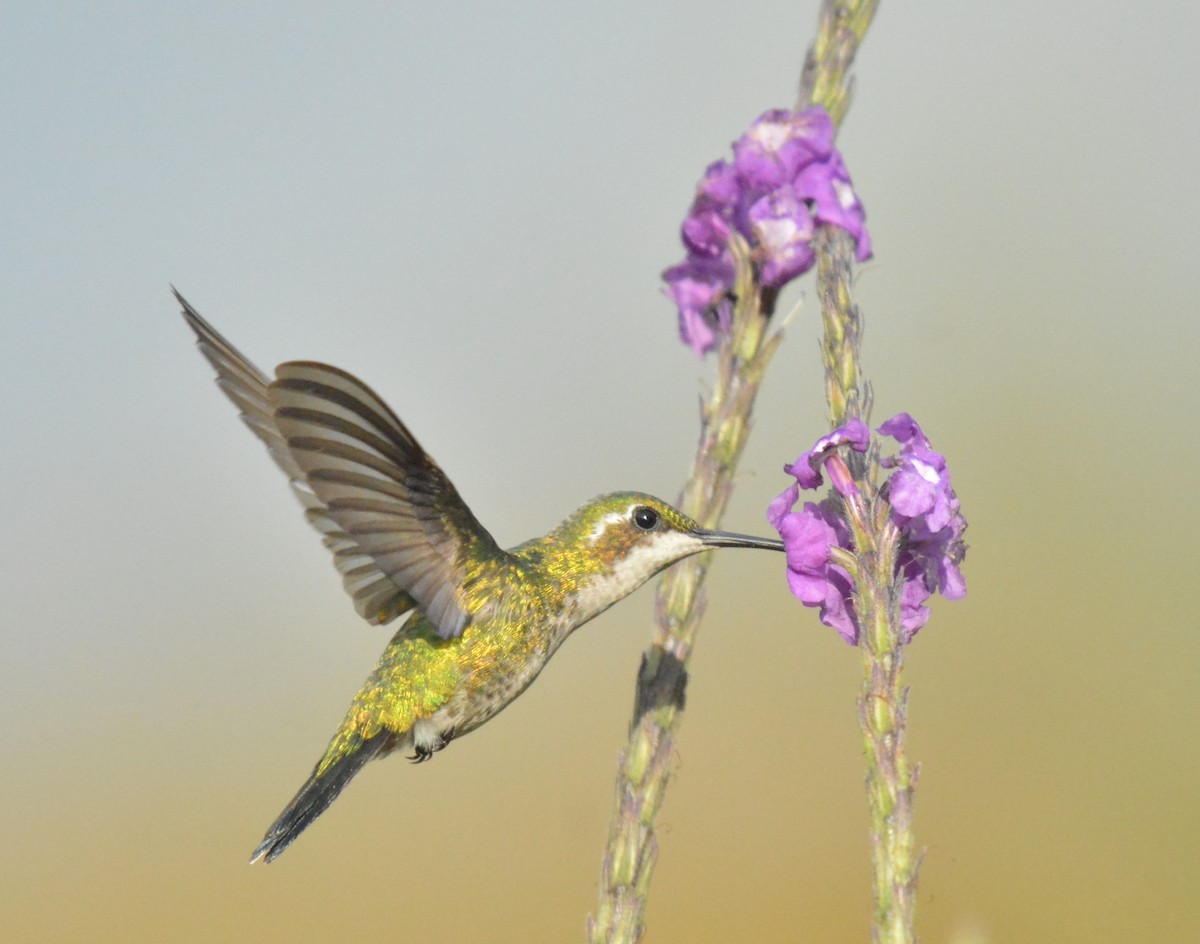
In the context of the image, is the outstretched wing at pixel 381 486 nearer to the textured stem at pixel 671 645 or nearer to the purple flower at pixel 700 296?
the textured stem at pixel 671 645

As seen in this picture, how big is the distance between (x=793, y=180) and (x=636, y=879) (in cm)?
172

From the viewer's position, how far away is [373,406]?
2477 mm

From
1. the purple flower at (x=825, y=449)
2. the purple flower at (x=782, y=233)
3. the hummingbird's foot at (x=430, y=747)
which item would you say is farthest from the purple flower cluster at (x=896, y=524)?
the hummingbird's foot at (x=430, y=747)

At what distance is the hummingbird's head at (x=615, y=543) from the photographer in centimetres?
303

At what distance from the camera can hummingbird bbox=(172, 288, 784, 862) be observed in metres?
2.67

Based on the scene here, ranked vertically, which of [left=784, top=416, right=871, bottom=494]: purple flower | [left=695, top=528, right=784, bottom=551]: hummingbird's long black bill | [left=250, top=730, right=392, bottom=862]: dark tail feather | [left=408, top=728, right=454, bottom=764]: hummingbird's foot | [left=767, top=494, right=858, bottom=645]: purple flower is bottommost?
[left=250, top=730, right=392, bottom=862]: dark tail feather

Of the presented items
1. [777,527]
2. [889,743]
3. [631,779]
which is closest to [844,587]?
[777,527]

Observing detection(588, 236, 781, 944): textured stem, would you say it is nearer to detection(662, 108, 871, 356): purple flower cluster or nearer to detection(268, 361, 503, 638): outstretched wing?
detection(662, 108, 871, 356): purple flower cluster

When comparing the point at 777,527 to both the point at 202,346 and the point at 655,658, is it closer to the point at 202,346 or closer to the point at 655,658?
the point at 655,658

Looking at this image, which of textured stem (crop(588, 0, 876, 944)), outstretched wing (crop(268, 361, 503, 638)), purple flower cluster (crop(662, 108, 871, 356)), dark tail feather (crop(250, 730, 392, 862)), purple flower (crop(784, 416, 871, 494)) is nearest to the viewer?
purple flower (crop(784, 416, 871, 494))

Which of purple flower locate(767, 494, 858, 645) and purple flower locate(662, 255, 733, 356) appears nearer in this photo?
purple flower locate(767, 494, 858, 645)

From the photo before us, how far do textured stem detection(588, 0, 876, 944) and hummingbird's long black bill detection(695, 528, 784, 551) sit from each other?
0.03m

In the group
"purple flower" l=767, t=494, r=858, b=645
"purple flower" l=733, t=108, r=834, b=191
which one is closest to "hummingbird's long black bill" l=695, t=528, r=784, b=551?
"purple flower" l=767, t=494, r=858, b=645

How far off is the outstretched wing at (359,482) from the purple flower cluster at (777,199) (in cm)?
96
